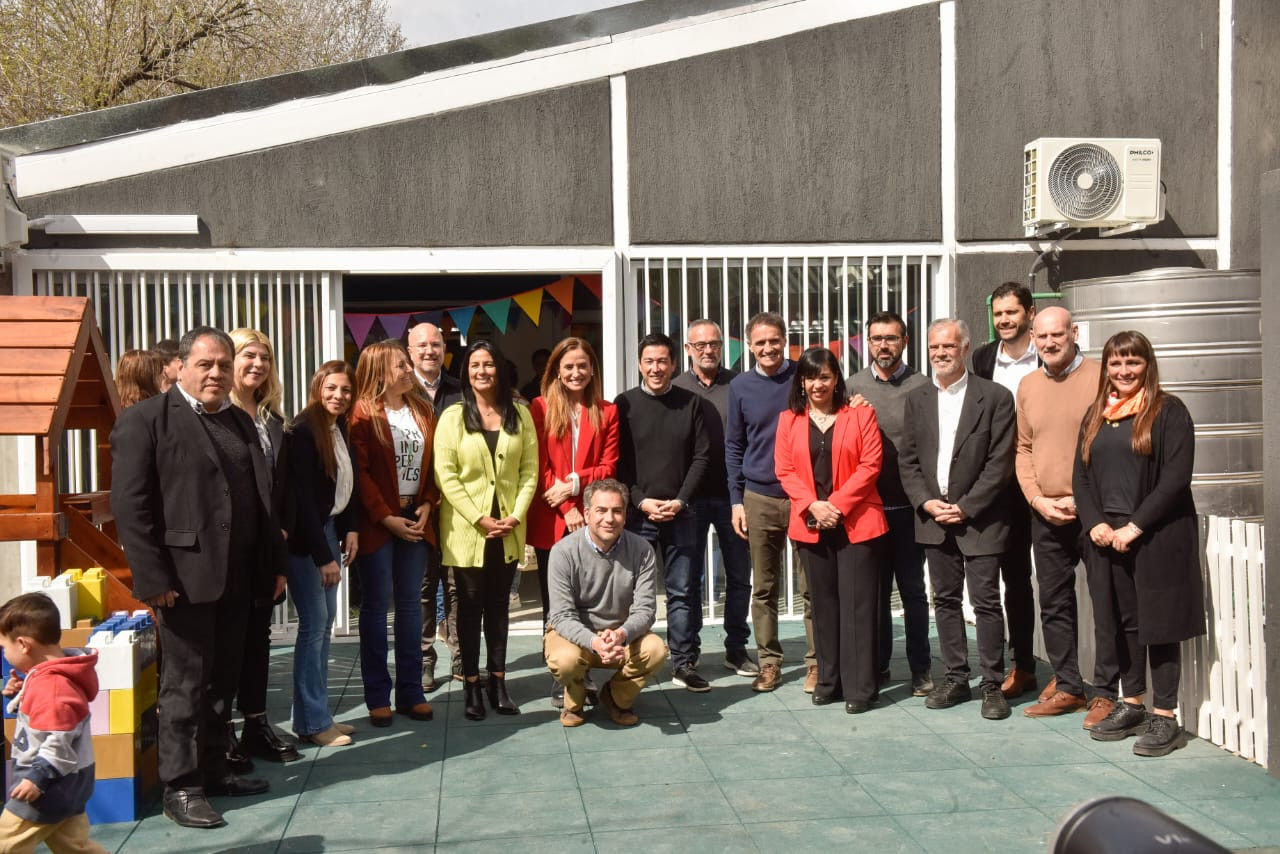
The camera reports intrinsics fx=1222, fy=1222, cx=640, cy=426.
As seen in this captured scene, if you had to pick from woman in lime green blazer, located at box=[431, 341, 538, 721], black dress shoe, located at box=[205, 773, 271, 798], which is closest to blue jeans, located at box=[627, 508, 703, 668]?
woman in lime green blazer, located at box=[431, 341, 538, 721]

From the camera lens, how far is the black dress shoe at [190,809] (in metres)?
4.37

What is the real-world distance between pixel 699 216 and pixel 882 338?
2.03 m

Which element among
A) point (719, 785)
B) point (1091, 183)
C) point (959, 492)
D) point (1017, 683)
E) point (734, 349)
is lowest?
point (719, 785)

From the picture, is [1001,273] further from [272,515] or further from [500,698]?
[272,515]

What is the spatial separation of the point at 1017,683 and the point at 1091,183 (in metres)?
3.29

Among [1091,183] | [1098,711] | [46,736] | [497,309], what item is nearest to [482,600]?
[46,736]

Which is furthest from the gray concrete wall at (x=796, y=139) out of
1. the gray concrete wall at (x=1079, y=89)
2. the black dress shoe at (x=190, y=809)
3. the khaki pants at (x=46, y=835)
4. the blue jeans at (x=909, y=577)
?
the khaki pants at (x=46, y=835)

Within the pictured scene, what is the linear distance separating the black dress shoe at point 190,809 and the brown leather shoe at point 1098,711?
3623mm

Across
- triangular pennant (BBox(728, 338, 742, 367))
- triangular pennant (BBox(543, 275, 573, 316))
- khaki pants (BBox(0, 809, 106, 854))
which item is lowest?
khaki pants (BBox(0, 809, 106, 854))

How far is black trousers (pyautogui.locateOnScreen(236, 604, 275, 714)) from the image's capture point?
16.5 ft

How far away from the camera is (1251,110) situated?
790 cm

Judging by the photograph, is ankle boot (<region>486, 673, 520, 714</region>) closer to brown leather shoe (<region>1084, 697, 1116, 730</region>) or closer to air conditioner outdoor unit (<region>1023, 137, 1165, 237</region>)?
brown leather shoe (<region>1084, 697, 1116, 730</region>)

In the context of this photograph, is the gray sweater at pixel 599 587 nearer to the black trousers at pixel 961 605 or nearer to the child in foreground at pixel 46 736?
the black trousers at pixel 961 605

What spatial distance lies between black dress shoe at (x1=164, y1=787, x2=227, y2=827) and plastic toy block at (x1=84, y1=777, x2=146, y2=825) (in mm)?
130
